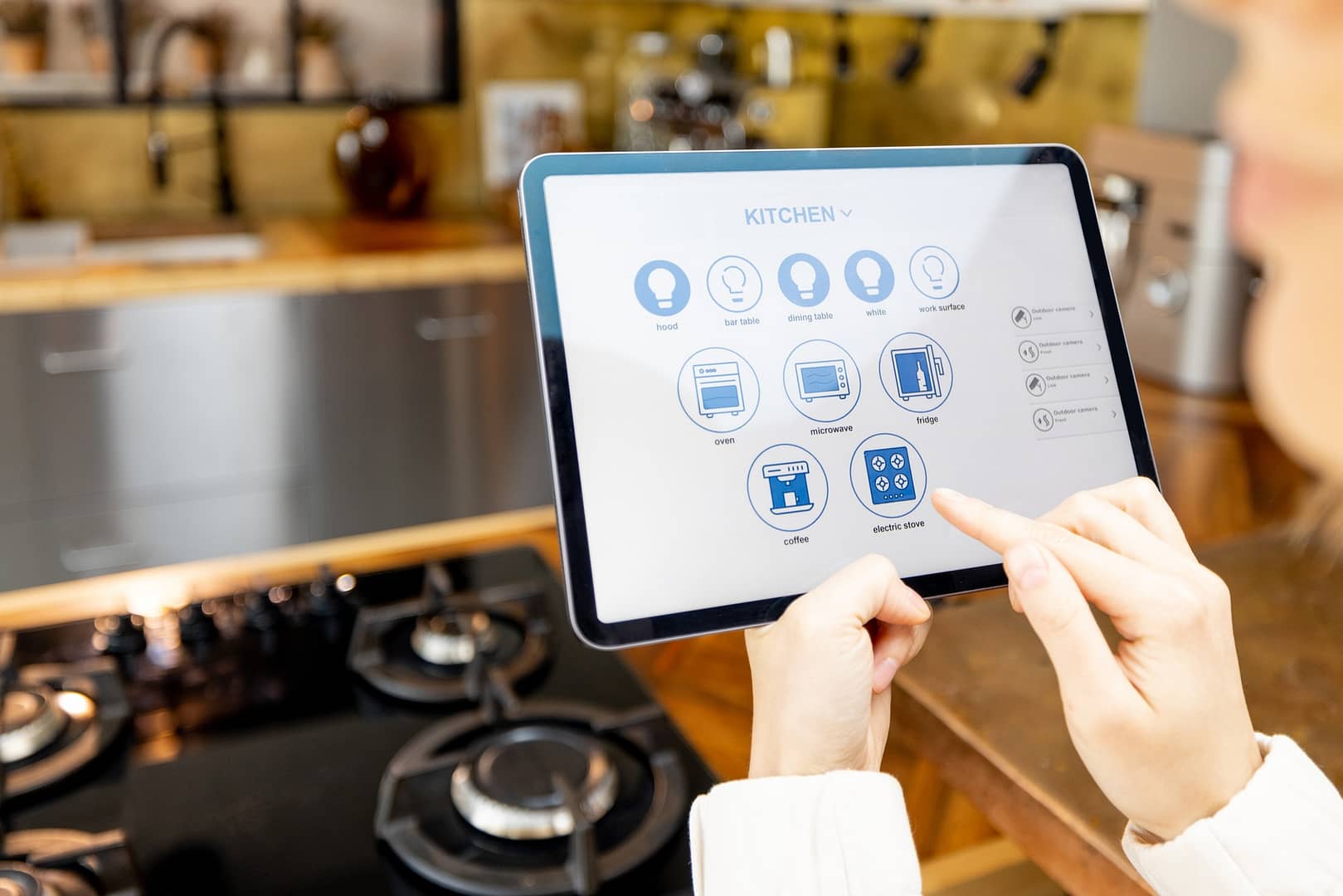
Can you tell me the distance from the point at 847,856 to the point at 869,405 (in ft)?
0.70

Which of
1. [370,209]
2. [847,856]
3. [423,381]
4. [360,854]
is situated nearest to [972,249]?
[847,856]

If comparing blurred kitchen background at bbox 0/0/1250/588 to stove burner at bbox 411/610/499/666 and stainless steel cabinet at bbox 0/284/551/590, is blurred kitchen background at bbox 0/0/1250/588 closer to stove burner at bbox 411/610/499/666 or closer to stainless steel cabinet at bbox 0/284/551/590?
stainless steel cabinet at bbox 0/284/551/590

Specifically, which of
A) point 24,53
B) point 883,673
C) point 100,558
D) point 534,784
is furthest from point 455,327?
point 883,673

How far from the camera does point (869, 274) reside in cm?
59

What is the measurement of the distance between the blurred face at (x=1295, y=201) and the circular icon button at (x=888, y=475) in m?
0.48

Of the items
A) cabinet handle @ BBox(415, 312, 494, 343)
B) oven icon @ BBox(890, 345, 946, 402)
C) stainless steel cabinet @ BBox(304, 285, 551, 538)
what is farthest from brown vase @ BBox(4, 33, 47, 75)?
oven icon @ BBox(890, 345, 946, 402)

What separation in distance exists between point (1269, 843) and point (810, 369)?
292 millimetres

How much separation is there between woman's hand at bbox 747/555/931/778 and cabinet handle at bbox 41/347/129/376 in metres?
1.84

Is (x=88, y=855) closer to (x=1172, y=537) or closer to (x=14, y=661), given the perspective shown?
(x=14, y=661)

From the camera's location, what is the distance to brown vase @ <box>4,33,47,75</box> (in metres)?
2.44

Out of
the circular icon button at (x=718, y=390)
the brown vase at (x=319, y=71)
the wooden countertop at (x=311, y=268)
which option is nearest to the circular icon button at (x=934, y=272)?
the circular icon button at (x=718, y=390)

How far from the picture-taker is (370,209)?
8.79 feet

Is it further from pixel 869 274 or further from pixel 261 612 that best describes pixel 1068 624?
pixel 261 612

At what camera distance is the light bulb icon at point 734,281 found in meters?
0.57
